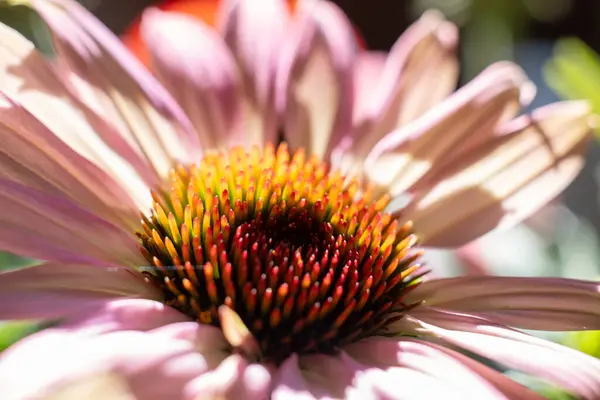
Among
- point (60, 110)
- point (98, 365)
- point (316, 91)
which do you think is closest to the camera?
point (98, 365)

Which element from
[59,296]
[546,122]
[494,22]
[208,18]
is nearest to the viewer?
[59,296]

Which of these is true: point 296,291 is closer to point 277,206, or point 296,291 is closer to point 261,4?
point 277,206

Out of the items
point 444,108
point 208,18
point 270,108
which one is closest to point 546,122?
point 444,108

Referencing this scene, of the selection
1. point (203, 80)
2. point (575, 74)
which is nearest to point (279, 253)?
point (203, 80)

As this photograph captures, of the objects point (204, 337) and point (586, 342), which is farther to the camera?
point (586, 342)

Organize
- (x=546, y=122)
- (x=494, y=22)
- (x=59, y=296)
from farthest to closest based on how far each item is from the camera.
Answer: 1. (x=494, y=22)
2. (x=546, y=122)
3. (x=59, y=296)

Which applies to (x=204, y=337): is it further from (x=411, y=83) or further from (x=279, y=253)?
(x=411, y=83)

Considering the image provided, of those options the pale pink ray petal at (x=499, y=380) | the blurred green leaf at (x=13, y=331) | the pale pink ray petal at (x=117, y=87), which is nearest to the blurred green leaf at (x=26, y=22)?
the pale pink ray petal at (x=117, y=87)
